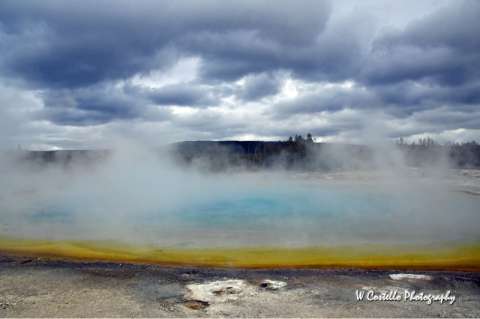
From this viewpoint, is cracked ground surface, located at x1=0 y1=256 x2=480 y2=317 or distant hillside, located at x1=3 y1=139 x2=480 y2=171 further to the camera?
distant hillside, located at x1=3 y1=139 x2=480 y2=171

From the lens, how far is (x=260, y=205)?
32.6 feet

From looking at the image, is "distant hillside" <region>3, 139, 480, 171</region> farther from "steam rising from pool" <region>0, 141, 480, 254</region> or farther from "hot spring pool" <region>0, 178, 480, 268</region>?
"hot spring pool" <region>0, 178, 480, 268</region>

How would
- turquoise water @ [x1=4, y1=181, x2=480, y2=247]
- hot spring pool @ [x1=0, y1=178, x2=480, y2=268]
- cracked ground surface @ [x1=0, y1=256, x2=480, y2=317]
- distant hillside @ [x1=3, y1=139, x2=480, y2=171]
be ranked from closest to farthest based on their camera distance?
1. cracked ground surface @ [x1=0, y1=256, x2=480, y2=317]
2. hot spring pool @ [x1=0, y1=178, x2=480, y2=268]
3. turquoise water @ [x1=4, y1=181, x2=480, y2=247]
4. distant hillside @ [x1=3, y1=139, x2=480, y2=171]

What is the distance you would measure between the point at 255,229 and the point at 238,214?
1710 mm

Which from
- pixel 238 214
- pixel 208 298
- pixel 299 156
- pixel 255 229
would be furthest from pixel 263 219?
pixel 299 156

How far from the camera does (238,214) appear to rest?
8.52 m

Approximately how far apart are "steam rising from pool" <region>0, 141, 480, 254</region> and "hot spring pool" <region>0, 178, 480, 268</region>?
0.02 meters

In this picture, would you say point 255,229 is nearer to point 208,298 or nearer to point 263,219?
point 263,219

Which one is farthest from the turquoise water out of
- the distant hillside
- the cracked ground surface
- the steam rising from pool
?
the distant hillside

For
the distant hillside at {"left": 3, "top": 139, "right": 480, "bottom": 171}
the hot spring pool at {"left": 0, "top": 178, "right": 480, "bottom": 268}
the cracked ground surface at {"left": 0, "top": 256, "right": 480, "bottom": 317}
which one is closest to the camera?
the cracked ground surface at {"left": 0, "top": 256, "right": 480, "bottom": 317}

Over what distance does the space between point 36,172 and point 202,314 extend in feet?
64.5

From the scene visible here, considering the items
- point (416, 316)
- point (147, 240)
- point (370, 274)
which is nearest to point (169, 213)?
point (147, 240)

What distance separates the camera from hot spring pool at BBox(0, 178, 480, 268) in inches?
201

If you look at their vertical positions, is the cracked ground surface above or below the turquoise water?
below
